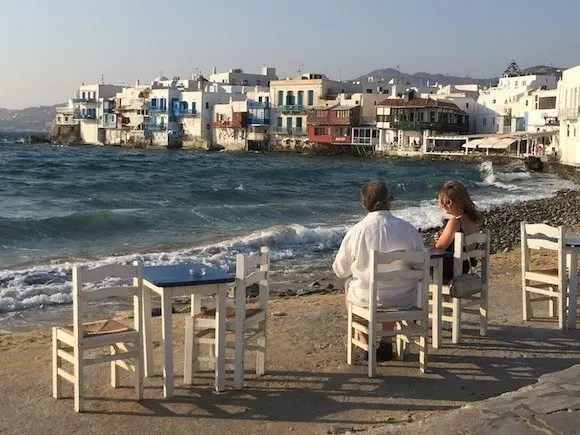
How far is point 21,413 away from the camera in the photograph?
5.00 m

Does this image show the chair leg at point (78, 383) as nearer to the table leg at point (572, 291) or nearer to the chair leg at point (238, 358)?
the chair leg at point (238, 358)

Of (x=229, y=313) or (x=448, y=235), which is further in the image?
(x=448, y=235)

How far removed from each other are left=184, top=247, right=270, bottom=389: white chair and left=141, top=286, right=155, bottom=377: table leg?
276mm


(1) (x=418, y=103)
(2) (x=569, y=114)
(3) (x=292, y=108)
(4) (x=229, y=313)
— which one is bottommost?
(4) (x=229, y=313)

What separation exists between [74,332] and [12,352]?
8.03 ft

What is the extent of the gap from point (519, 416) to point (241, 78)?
309 feet

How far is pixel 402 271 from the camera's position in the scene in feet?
18.1

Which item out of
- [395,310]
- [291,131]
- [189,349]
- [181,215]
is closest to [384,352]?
[395,310]

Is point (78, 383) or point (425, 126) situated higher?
point (425, 126)

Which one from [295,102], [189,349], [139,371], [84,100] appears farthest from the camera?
[84,100]

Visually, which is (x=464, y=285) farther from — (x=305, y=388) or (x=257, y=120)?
(x=257, y=120)

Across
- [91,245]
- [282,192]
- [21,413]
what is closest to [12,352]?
[21,413]

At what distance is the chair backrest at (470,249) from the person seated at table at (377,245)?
71cm

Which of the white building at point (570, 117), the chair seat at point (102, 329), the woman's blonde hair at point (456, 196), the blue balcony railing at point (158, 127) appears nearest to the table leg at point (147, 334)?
the chair seat at point (102, 329)
